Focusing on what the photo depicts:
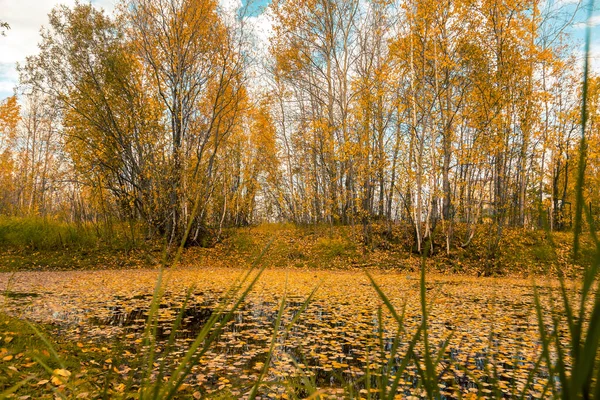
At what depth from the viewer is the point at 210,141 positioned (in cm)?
1459

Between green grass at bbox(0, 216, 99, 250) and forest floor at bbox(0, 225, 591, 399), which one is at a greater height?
green grass at bbox(0, 216, 99, 250)

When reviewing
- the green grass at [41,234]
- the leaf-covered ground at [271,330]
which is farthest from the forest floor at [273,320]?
the green grass at [41,234]

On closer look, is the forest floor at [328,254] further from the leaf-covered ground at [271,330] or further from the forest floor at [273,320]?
the leaf-covered ground at [271,330]

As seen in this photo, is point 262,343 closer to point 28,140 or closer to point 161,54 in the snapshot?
point 161,54

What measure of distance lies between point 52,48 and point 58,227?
5939 millimetres

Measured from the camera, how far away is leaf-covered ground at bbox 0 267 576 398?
2949 mm

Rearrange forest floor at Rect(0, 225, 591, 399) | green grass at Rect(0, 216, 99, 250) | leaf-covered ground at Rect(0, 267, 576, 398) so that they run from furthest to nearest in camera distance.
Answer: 1. green grass at Rect(0, 216, 99, 250)
2. leaf-covered ground at Rect(0, 267, 576, 398)
3. forest floor at Rect(0, 225, 591, 399)

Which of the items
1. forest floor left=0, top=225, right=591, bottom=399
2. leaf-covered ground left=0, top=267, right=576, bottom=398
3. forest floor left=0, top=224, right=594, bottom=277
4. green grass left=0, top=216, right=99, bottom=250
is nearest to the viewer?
forest floor left=0, top=225, right=591, bottom=399

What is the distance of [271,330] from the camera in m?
4.58

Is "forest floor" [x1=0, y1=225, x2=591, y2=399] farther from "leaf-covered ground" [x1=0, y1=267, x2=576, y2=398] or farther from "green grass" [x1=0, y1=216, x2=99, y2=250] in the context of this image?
"green grass" [x1=0, y1=216, x2=99, y2=250]

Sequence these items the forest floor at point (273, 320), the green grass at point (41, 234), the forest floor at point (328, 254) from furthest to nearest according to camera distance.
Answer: the green grass at point (41, 234) → the forest floor at point (328, 254) → the forest floor at point (273, 320)

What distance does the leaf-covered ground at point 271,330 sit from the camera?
116 inches

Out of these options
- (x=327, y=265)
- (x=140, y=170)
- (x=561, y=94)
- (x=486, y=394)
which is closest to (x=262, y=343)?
(x=486, y=394)

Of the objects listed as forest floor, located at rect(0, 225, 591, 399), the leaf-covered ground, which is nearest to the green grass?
forest floor, located at rect(0, 225, 591, 399)
